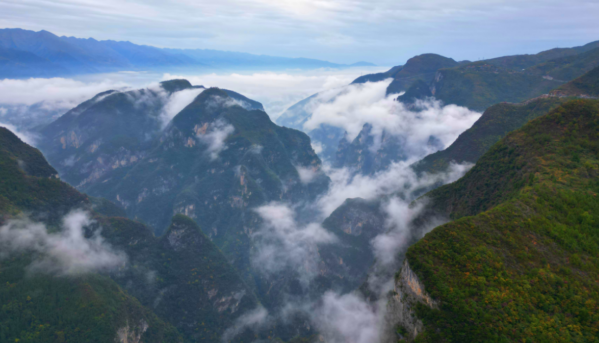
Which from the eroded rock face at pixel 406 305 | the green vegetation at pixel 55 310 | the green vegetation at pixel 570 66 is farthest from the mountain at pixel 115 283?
the green vegetation at pixel 570 66

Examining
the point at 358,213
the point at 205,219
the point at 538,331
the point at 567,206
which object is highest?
the point at 567,206

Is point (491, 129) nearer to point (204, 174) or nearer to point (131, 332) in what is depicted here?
point (131, 332)

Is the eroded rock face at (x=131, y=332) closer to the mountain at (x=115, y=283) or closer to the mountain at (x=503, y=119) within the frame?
the mountain at (x=115, y=283)

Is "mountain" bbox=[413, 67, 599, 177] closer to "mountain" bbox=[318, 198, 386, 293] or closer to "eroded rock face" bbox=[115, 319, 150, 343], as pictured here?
"mountain" bbox=[318, 198, 386, 293]

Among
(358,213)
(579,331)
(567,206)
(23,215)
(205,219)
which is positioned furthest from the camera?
(205,219)

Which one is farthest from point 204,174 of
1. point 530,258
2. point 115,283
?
point 530,258

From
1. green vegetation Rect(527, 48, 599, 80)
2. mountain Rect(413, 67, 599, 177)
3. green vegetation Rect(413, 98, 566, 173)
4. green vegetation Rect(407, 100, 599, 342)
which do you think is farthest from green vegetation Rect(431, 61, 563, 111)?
green vegetation Rect(407, 100, 599, 342)

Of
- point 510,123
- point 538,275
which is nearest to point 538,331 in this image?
point 538,275

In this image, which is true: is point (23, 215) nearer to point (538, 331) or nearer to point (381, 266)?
point (381, 266)
